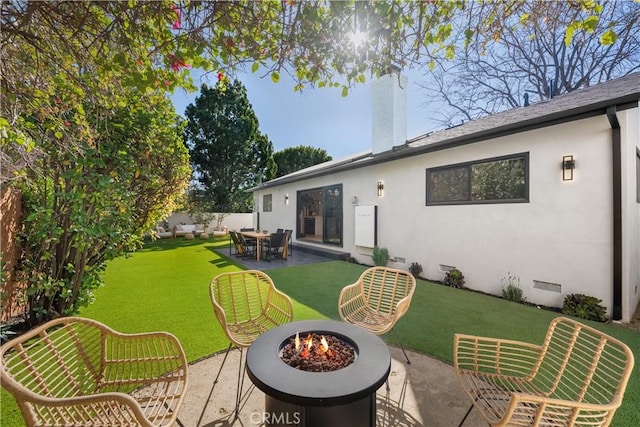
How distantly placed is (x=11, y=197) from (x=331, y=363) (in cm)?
444

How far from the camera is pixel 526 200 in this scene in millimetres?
5141

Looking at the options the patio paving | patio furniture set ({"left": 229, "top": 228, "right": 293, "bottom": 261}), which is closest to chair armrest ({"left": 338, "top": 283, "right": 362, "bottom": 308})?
the patio paving

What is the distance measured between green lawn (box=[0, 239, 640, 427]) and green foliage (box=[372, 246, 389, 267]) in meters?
1.01

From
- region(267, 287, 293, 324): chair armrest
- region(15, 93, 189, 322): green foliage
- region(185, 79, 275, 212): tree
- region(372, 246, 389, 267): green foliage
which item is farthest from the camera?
region(185, 79, 275, 212): tree

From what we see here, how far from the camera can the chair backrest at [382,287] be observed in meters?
3.62

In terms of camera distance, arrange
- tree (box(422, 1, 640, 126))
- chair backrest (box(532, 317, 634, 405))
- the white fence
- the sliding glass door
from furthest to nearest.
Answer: the white fence
tree (box(422, 1, 640, 126))
the sliding glass door
chair backrest (box(532, 317, 634, 405))

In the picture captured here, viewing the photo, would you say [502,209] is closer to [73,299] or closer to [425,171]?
[425,171]

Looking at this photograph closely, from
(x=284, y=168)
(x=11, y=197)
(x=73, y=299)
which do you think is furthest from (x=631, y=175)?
(x=284, y=168)

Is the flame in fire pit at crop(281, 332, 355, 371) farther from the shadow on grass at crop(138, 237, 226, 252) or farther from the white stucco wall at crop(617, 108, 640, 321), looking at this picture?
the shadow on grass at crop(138, 237, 226, 252)

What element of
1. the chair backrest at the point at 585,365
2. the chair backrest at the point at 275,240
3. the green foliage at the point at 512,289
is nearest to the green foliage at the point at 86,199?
the chair backrest at the point at 585,365

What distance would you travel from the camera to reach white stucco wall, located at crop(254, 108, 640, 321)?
4355 mm

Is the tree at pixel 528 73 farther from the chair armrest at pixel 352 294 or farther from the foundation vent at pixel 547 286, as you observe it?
the chair armrest at pixel 352 294

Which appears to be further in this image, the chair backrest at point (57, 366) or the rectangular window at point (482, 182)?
the rectangular window at point (482, 182)

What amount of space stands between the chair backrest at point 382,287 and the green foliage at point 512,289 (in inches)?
113
